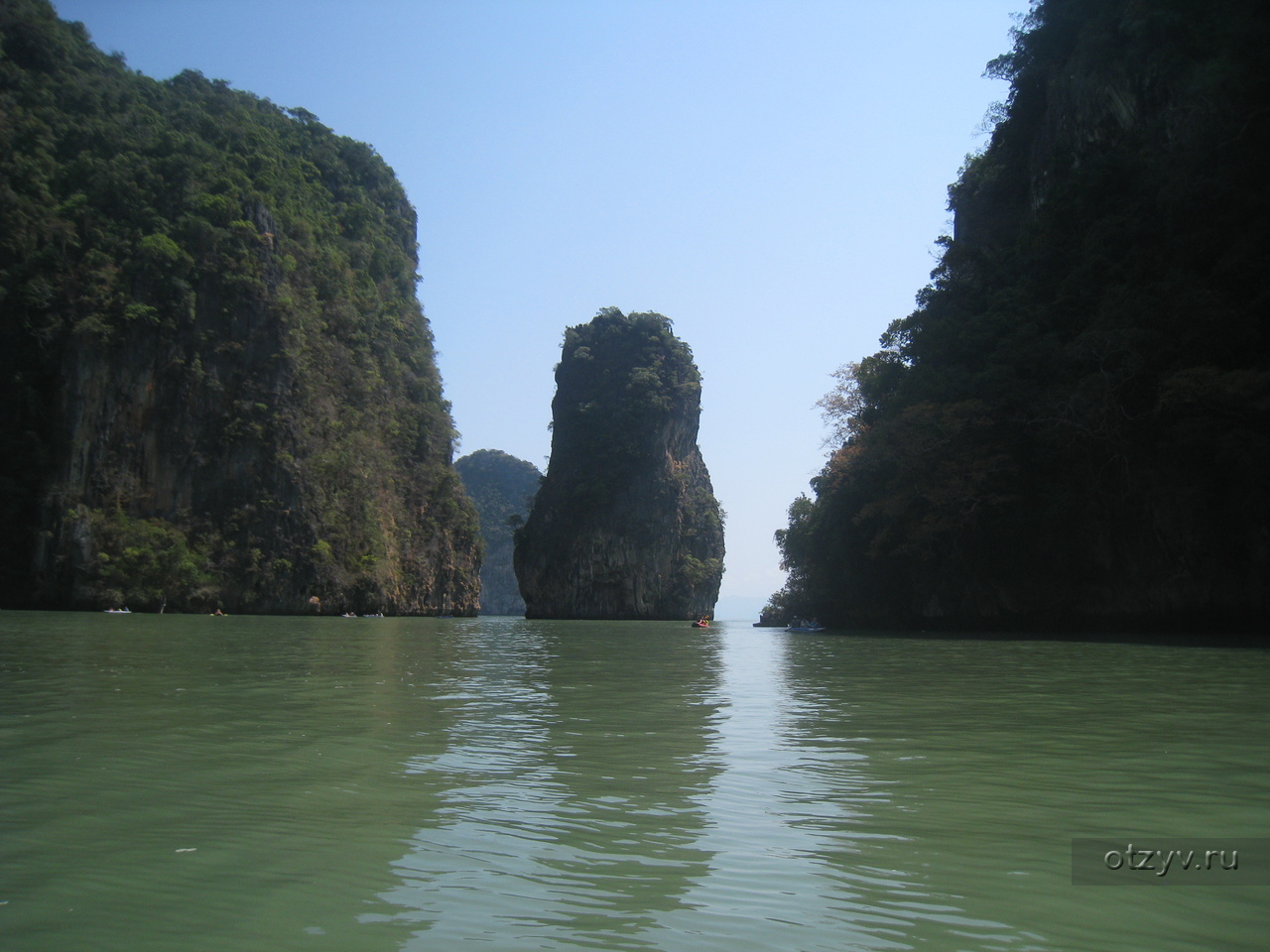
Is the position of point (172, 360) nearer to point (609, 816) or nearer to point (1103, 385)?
point (1103, 385)

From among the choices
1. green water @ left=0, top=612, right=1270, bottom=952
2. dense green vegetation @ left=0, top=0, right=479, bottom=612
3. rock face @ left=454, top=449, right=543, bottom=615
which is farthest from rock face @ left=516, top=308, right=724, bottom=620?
green water @ left=0, top=612, right=1270, bottom=952

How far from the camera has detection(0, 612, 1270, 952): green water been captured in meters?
3.29

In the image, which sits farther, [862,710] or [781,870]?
[862,710]

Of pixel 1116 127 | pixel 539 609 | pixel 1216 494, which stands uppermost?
pixel 1116 127

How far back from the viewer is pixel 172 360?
5169 centimetres

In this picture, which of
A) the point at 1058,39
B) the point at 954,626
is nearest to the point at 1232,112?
the point at 1058,39

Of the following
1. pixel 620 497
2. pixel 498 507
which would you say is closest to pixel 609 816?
pixel 620 497

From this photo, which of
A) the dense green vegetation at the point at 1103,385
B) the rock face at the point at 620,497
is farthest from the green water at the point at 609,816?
the rock face at the point at 620,497

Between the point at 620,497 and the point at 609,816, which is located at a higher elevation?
the point at 620,497

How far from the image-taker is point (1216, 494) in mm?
25047

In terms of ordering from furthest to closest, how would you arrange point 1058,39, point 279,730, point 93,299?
point 93,299 < point 1058,39 < point 279,730

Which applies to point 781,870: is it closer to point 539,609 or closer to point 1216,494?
point 1216,494

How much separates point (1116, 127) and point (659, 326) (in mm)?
55175

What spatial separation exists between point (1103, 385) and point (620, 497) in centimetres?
5651
